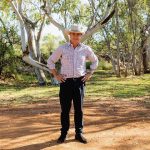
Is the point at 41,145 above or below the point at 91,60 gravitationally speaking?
below

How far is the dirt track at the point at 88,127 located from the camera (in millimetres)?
7722

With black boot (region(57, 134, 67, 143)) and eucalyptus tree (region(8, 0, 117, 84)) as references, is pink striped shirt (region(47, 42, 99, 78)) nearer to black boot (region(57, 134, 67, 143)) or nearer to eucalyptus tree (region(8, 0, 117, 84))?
black boot (region(57, 134, 67, 143))

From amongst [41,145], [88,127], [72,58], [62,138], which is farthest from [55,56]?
[88,127]

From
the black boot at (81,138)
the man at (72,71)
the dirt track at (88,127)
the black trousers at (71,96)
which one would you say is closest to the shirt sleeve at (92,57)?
the man at (72,71)

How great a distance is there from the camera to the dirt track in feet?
25.3

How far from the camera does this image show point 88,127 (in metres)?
9.46

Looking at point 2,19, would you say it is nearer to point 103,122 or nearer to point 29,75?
point 29,75

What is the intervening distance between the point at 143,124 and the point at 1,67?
727 inches

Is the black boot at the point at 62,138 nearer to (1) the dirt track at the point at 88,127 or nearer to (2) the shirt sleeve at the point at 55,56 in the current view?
(1) the dirt track at the point at 88,127

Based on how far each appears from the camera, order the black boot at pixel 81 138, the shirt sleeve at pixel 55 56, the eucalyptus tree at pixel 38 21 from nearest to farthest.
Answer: the shirt sleeve at pixel 55 56 < the black boot at pixel 81 138 < the eucalyptus tree at pixel 38 21

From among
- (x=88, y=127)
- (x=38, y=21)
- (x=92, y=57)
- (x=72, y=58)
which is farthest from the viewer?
(x=38, y=21)

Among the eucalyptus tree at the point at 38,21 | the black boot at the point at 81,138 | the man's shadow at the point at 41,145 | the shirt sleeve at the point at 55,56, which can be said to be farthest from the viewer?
the eucalyptus tree at the point at 38,21

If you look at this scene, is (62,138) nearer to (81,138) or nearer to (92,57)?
(81,138)

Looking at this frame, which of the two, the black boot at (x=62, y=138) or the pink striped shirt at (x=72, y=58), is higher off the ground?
the pink striped shirt at (x=72, y=58)
